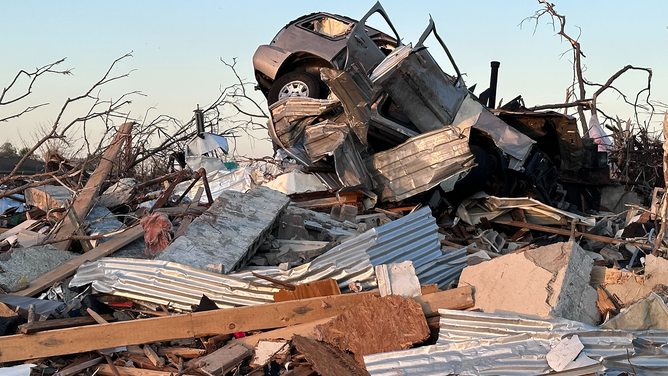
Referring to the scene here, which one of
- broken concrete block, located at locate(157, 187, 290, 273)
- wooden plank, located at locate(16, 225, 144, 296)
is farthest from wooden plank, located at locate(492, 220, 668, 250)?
wooden plank, located at locate(16, 225, 144, 296)

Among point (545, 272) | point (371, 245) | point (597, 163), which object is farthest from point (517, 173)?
point (545, 272)

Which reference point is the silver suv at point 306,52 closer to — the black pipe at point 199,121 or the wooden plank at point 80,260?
the black pipe at point 199,121

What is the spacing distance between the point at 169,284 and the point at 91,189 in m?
2.00

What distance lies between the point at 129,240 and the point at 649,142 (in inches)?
402

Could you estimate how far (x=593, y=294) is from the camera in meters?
3.88

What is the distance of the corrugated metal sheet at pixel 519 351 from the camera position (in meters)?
3.10

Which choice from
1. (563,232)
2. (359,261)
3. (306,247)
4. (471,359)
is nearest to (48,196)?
(306,247)

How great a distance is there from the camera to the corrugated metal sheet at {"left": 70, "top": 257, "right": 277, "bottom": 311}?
174 inches

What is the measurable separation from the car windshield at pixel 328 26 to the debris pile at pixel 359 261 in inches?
28.4

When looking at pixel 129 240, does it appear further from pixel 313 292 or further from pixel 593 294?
pixel 593 294

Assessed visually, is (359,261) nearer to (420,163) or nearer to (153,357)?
(153,357)

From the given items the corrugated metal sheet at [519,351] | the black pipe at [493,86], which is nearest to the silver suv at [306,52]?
the black pipe at [493,86]

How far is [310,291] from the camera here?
4.23 metres

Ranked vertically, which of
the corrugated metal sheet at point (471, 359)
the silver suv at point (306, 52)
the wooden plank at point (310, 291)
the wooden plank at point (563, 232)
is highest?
the silver suv at point (306, 52)
